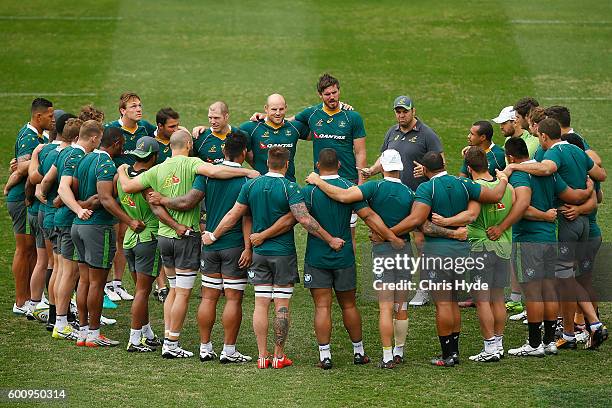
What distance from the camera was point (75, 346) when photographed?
10.5 m

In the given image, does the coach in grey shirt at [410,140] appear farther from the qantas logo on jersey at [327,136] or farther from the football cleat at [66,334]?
the football cleat at [66,334]

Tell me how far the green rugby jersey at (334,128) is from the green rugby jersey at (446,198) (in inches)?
92.8

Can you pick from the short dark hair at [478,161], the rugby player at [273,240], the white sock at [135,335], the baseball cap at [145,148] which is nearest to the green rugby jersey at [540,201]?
the short dark hair at [478,161]

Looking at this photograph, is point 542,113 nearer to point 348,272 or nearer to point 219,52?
point 348,272

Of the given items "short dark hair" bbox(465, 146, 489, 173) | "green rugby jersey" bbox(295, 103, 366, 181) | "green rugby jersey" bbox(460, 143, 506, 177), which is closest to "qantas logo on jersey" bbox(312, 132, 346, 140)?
"green rugby jersey" bbox(295, 103, 366, 181)

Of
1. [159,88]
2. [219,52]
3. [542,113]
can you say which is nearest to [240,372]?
[542,113]

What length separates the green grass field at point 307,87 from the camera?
938 cm

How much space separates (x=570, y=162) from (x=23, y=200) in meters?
5.53

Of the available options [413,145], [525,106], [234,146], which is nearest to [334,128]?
[413,145]

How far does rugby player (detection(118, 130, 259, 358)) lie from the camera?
10.2m

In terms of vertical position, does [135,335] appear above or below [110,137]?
below

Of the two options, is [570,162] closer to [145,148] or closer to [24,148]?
[145,148]

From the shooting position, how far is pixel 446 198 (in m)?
9.80

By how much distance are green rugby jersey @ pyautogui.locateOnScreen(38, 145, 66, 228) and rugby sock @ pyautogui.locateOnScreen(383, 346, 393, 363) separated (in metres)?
3.57
